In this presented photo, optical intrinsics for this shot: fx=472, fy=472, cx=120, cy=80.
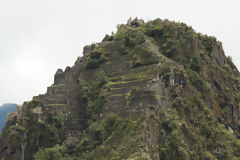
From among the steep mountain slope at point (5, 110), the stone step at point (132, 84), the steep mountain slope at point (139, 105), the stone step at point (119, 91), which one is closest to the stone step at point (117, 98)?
the steep mountain slope at point (139, 105)

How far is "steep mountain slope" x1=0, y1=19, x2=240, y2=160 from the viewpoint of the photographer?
38.7 m

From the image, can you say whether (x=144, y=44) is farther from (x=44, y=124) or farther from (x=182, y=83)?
(x=44, y=124)

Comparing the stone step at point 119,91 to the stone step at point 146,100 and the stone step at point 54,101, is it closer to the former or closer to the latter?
the stone step at point 146,100

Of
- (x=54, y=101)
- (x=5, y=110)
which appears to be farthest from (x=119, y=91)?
(x=5, y=110)

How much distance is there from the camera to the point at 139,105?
39.5 m

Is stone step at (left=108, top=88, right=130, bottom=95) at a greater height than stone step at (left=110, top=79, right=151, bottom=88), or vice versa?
stone step at (left=110, top=79, right=151, bottom=88)

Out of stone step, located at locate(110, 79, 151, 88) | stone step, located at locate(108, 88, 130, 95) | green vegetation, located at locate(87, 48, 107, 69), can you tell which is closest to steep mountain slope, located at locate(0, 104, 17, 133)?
green vegetation, located at locate(87, 48, 107, 69)

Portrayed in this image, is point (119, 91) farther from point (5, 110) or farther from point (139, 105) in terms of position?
point (5, 110)

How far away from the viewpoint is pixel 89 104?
157 ft

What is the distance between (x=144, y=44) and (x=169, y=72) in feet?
23.1

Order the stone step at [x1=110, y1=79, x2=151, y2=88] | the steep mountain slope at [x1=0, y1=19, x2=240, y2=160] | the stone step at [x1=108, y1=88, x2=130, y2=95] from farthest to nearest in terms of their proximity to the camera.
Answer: the stone step at [x1=108, y1=88, x2=130, y2=95] < the stone step at [x1=110, y1=79, x2=151, y2=88] < the steep mountain slope at [x1=0, y1=19, x2=240, y2=160]

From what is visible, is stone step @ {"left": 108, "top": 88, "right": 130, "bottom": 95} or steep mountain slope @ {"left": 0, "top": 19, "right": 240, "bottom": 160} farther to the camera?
stone step @ {"left": 108, "top": 88, "right": 130, "bottom": 95}

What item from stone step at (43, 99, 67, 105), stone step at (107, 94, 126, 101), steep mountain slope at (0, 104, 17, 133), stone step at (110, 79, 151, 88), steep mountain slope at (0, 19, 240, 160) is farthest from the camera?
steep mountain slope at (0, 104, 17, 133)

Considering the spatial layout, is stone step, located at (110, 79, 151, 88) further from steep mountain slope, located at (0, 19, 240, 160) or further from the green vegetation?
the green vegetation
